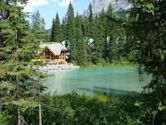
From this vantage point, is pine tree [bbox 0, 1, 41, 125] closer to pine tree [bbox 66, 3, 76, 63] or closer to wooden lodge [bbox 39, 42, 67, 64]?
pine tree [bbox 66, 3, 76, 63]

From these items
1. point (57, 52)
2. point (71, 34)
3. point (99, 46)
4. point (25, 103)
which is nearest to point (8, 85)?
point (25, 103)

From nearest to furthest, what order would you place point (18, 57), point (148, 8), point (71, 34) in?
point (148, 8) → point (18, 57) → point (71, 34)

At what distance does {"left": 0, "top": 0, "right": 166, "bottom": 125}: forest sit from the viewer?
810cm

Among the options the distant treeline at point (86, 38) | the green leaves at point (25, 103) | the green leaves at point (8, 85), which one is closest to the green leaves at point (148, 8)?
the green leaves at point (25, 103)

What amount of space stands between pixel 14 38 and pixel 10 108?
3.97 m

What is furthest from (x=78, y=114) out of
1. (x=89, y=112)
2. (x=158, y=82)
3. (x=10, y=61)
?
(x=158, y=82)

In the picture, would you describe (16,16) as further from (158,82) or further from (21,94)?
(158,82)

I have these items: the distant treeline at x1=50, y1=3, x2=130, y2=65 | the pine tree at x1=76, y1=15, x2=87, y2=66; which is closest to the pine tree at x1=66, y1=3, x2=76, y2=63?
the distant treeline at x1=50, y1=3, x2=130, y2=65

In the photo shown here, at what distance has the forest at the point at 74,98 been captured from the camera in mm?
8102

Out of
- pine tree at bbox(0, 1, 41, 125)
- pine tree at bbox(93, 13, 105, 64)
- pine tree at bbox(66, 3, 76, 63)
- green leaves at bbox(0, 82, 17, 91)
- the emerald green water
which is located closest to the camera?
pine tree at bbox(0, 1, 41, 125)

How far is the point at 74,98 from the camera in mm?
20453

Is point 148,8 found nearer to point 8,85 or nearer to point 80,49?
point 8,85

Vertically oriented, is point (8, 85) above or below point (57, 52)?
below

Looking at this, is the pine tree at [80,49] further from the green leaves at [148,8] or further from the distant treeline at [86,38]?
the green leaves at [148,8]
